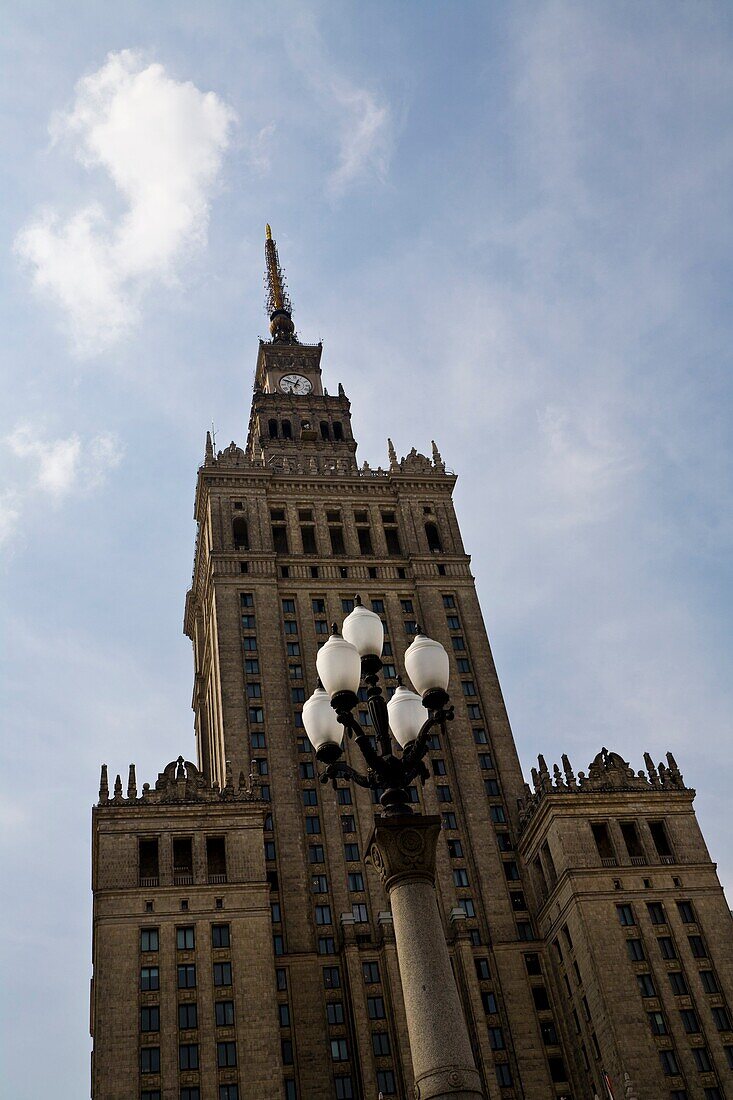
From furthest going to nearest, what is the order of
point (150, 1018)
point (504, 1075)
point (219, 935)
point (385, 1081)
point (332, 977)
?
1. point (332, 977)
2. point (504, 1075)
3. point (385, 1081)
4. point (219, 935)
5. point (150, 1018)

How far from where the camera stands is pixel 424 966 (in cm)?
1980

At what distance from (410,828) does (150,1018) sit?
45839 mm

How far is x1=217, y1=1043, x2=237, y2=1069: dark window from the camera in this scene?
5941 cm

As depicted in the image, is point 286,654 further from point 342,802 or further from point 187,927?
point 187,927

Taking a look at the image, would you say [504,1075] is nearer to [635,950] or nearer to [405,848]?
[635,950]

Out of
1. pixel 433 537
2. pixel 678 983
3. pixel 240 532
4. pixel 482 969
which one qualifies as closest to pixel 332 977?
pixel 482 969

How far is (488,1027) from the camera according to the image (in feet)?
224

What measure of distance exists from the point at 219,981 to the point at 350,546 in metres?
42.1

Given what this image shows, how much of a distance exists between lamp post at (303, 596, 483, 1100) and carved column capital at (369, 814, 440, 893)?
0.02 metres

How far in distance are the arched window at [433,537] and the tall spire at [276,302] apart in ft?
120

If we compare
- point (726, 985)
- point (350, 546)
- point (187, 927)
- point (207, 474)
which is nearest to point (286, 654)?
point (350, 546)

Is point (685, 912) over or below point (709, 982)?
over

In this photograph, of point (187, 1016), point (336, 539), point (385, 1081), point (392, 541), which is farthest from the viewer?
point (392, 541)

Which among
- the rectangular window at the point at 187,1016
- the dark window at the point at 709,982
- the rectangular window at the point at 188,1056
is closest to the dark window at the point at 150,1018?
the rectangular window at the point at 187,1016
